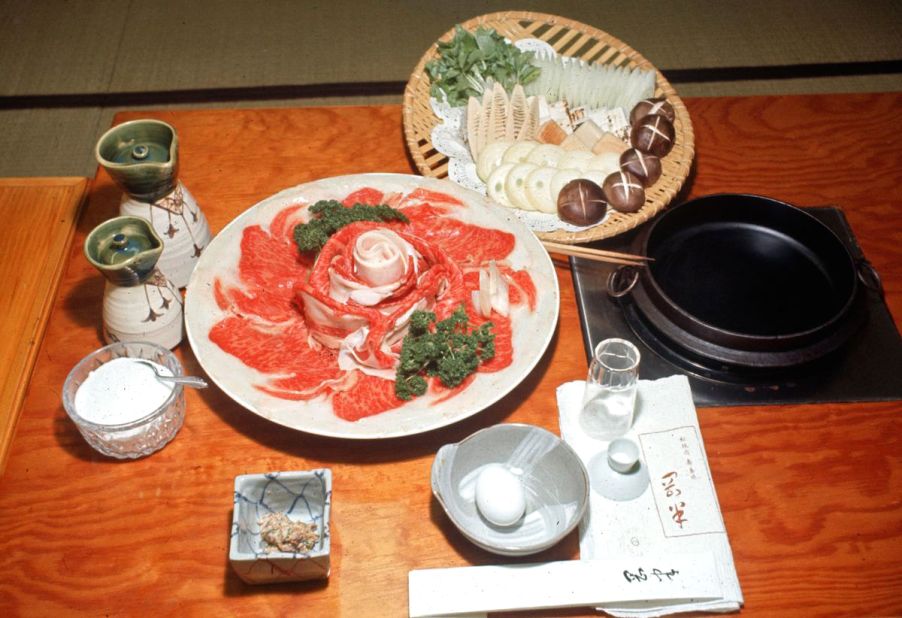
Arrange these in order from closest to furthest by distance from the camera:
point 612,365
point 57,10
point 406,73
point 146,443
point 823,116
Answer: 1. point 146,443
2. point 612,365
3. point 823,116
4. point 406,73
5. point 57,10

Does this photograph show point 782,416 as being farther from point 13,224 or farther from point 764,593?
point 13,224

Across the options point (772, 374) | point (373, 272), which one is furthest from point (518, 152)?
point (772, 374)

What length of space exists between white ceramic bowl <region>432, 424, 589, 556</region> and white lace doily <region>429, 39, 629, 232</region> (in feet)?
2.05

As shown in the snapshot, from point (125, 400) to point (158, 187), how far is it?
476mm

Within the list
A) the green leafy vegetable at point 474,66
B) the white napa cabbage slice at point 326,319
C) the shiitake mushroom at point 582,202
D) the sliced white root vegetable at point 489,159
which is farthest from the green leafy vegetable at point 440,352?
the green leafy vegetable at point 474,66

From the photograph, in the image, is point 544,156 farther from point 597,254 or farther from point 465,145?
point 597,254

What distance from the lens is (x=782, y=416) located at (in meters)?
1.85

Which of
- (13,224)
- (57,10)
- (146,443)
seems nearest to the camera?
(146,443)

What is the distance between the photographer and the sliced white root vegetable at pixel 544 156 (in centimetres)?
223

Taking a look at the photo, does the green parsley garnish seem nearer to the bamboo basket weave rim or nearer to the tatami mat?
the bamboo basket weave rim

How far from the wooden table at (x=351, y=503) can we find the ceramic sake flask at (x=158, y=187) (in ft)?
0.77

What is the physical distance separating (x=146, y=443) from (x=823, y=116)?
2.07m

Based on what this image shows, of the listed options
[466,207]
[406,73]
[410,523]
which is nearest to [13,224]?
[466,207]

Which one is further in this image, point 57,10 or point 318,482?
point 57,10
